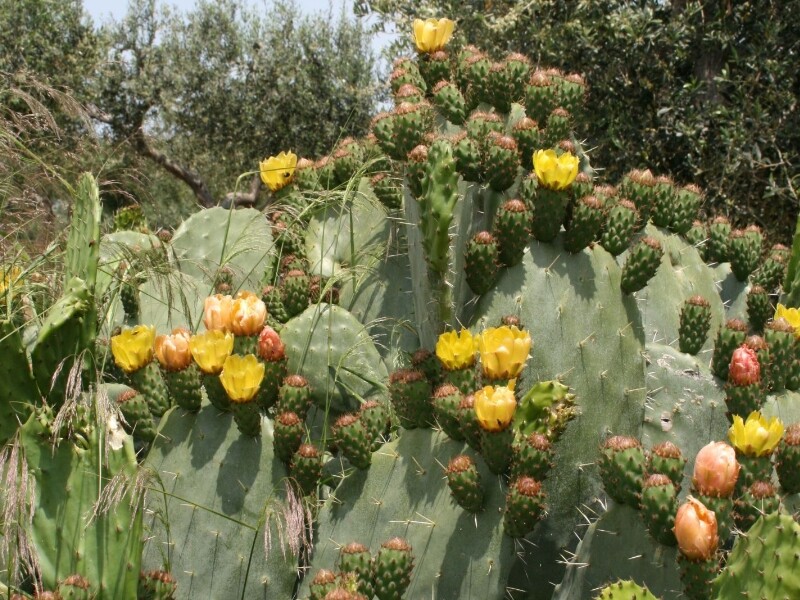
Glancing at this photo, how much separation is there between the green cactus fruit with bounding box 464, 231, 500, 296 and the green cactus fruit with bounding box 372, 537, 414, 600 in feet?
2.76

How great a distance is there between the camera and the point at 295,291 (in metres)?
3.49

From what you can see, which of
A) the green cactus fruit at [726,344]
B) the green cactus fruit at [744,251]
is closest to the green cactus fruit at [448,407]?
the green cactus fruit at [726,344]

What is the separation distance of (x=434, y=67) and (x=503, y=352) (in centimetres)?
152

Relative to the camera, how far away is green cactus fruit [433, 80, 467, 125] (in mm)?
3469

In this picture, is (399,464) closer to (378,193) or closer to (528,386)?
(528,386)

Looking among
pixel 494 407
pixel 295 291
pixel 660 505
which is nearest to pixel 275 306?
pixel 295 291

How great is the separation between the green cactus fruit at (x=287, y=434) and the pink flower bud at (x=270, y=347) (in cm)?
17

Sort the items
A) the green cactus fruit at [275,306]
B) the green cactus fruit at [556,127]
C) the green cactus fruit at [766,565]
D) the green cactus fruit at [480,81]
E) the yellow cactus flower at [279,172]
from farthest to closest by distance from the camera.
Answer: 1. the yellow cactus flower at [279,172]
2. the green cactus fruit at [275,306]
3. the green cactus fruit at [480,81]
4. the green cactus fruit at [556,127]
5. the green cactus fruit at [766,565]

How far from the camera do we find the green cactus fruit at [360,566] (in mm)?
2424

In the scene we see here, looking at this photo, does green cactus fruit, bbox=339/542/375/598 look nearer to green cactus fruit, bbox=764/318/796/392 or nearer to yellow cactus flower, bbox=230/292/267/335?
yellow cactus flower, bbox=230/292/267/335

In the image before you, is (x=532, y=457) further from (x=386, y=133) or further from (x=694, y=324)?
(x=386, y=133)

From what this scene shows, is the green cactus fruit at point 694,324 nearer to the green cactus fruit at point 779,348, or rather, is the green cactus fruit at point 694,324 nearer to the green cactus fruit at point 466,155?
the green cactus fruit at point 779,348

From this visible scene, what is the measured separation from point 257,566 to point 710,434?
131 cm

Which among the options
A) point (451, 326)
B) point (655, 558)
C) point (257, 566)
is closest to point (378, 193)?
point (451, 326)
